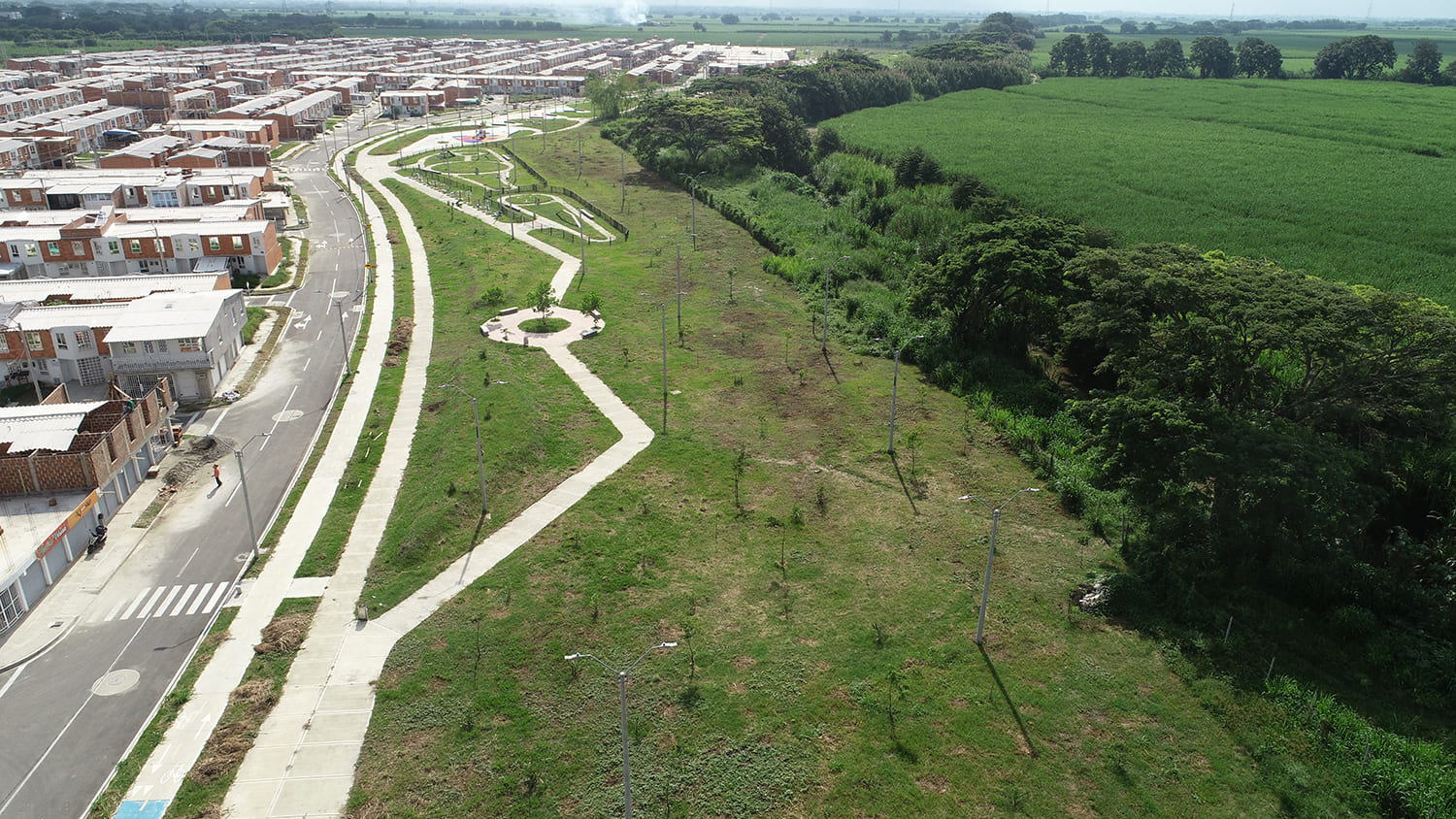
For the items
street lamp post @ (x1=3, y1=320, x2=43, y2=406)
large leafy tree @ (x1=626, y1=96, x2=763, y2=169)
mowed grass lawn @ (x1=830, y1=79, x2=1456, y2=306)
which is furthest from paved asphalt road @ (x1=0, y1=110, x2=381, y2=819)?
mowed grass lawn @ (x1=830, y1=79, x2=1456, y2=306)

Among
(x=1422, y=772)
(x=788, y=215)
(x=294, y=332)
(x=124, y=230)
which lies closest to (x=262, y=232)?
(x=124, y=230)

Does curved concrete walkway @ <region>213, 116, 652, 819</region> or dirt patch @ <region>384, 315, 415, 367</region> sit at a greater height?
dirt patch @ <region>384, 315, 415, 367</region>

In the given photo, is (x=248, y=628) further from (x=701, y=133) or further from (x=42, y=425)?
(x=701, y=133)

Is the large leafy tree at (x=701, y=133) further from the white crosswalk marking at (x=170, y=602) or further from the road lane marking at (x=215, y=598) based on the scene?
the white crosswalk marking at (x=170, y=602)

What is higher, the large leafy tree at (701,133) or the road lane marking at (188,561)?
the large leafy tree at (701,133)

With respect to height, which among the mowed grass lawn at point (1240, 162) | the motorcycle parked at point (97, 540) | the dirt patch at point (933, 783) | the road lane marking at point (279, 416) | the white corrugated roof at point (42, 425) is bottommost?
the dirt patch at point (933, 783)

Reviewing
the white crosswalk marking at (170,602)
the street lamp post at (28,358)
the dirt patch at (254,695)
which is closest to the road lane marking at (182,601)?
the white crosswalk marking at (170,602)

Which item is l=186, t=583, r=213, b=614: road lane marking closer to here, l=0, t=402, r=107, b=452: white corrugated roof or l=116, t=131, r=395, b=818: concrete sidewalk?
l=116, t=131, r=395, b=818: concrete sidewalk

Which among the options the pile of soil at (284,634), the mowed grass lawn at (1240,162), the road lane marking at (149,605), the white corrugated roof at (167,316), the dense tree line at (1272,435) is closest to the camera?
the pile of soil at (284,634)
